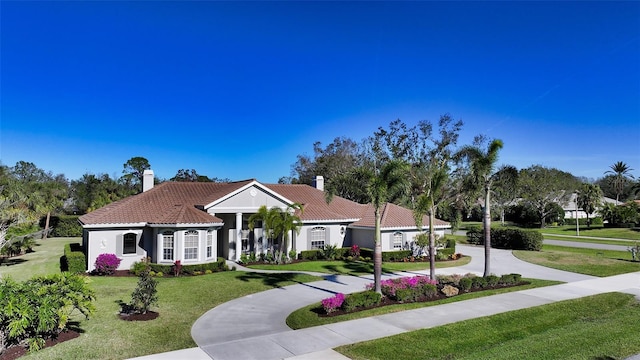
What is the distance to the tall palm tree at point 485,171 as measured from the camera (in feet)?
62.4

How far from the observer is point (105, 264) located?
21906 millimetres

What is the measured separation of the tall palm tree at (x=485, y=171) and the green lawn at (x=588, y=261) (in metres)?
7.74

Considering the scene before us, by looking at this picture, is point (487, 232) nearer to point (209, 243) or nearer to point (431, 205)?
point (431, 205)

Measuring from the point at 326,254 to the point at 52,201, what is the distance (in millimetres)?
32089

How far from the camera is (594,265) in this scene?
24.8 meters

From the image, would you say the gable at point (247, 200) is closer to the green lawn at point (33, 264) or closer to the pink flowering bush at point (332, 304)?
the green lawn at point (33, 264)

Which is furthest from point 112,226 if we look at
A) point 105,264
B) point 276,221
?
point 276,221

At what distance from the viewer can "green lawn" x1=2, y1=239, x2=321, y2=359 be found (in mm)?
10359

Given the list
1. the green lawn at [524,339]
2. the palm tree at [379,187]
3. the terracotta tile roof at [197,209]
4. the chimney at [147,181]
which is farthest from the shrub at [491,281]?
the chimney at [147,181]

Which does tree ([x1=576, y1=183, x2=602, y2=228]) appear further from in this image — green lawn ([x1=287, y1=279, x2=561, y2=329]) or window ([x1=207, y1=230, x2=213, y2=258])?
window ([x1=207, y1=230, x2=213, y2=258])

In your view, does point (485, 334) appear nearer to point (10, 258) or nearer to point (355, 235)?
point (355, 235)

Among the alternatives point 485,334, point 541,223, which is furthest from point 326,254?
point 541,223

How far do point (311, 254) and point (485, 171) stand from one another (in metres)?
13.4

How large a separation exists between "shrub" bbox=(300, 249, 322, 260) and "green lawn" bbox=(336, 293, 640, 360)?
15.8 metres
